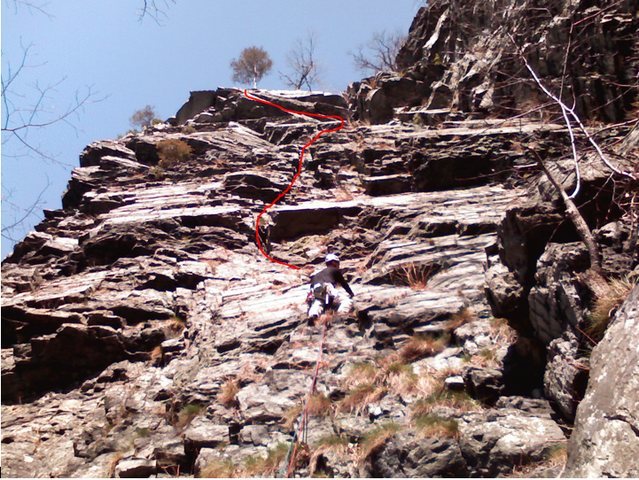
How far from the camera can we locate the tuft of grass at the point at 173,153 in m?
22.7

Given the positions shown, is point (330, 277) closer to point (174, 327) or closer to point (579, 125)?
point (174, 327)

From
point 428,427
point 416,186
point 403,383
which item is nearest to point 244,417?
point 403,383

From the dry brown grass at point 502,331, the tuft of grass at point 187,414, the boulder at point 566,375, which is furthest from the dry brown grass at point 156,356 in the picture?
the boulder at point 566,375

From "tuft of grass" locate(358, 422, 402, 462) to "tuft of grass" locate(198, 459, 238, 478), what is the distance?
1703 mm

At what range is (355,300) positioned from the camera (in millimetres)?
10641

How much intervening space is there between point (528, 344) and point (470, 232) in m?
5.31

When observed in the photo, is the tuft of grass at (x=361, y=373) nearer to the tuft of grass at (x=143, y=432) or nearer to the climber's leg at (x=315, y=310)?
the climber's leg at (x=315, y=310)

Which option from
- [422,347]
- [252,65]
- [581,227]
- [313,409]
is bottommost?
[313,409]

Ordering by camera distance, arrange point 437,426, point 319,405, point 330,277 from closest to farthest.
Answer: point 437,426 < point 319,405 < point 330,277

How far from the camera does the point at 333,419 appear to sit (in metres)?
7.36

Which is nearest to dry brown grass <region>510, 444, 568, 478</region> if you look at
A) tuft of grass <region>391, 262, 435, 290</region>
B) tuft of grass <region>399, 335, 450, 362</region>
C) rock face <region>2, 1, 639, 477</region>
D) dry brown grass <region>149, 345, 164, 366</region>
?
rock face <region>2, 1, 639, 477</region>

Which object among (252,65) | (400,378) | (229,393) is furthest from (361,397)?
(252,65)

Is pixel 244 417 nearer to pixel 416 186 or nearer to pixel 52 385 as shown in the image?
pixel 52 385

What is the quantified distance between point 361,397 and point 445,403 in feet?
4.18
